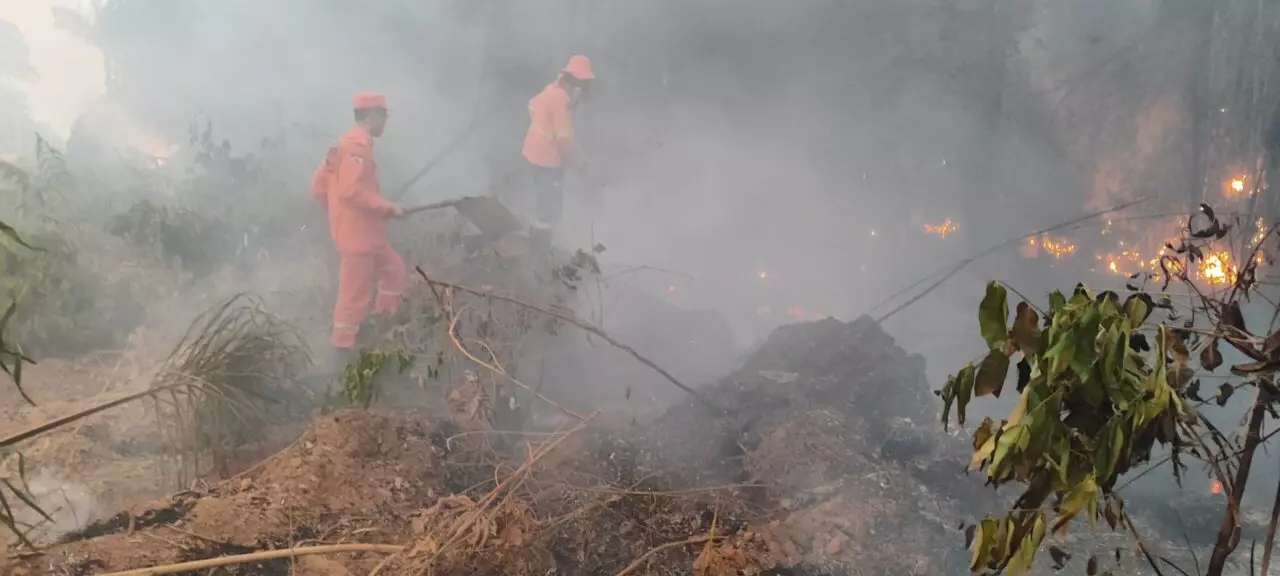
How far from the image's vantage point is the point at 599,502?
3158mm

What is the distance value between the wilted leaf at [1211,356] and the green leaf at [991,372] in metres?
0.54

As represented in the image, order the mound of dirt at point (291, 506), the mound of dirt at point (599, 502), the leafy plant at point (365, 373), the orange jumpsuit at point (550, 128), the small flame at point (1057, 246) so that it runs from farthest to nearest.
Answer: the small flame at point (1057, 246) → the orange jumpsuit at point (550, 128) → the leafy plant at point (365, 373) → the mound of dirt at point (599, 502) → the mound of dirt at point (291, 506)

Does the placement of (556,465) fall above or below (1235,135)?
below

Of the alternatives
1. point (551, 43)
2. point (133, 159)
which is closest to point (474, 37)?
point (551, 43)

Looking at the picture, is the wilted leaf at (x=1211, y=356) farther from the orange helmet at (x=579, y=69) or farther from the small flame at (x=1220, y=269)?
the orange helmet at (x=579, y=69)

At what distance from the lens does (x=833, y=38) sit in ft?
27.0

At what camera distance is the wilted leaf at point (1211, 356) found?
4.84 feet

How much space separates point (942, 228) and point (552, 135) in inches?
200

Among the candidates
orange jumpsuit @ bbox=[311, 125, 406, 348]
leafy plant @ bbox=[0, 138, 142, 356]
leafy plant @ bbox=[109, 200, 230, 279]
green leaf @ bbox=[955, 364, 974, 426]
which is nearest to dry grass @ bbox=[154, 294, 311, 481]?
orange jumpsuit @ bbox=[311, 125, 406, 348]

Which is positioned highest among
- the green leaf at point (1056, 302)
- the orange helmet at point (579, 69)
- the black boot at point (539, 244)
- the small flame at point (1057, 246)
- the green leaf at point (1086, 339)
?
the orange helmet at point (579, 69)

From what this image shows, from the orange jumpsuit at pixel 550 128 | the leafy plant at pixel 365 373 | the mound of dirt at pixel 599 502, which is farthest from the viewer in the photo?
the orange jumpsuit at pixel 550 128

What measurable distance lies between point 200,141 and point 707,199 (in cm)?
560

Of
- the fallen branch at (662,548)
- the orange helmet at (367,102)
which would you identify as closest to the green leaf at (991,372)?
the fallen branch at (662,548)

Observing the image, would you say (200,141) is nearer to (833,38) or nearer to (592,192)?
(592,192)
